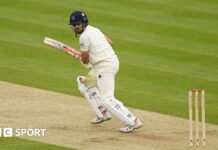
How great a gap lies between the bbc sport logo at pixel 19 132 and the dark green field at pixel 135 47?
256 centimetres

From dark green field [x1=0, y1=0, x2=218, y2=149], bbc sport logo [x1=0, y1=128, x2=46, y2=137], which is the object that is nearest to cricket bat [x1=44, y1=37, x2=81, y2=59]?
bbc sport logo [x1=0, y1=128, x2=46, y2=137]

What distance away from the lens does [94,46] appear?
13414 millimetres

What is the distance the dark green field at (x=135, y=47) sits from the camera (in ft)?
53.0

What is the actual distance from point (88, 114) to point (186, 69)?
3775 mm

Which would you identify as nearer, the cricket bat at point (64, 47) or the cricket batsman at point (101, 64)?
the cricket batsman at point (101, 64)

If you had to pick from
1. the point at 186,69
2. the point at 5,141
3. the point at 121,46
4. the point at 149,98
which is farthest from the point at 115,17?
the point at 5,141

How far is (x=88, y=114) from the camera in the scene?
574 inches

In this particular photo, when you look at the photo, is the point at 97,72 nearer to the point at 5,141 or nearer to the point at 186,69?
the point at 5,141

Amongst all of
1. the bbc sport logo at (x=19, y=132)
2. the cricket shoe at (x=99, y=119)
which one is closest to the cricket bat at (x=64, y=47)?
the cricket shoe at (x=99, y=119)

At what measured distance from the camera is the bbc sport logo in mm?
12914

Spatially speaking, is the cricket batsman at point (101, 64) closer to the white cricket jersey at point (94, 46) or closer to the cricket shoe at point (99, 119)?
the white cricket jersey at point (94, 46)

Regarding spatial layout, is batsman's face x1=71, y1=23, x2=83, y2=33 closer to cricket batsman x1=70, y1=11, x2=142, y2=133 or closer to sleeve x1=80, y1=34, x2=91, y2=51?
cricket batsman x1=70, y1=11, x2=142, y2=133

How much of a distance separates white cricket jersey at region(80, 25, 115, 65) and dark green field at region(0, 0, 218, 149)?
1897mm

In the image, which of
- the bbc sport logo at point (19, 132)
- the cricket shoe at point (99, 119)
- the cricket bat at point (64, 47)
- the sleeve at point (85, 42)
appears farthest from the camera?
the cricket shoe at point (99, 119)
